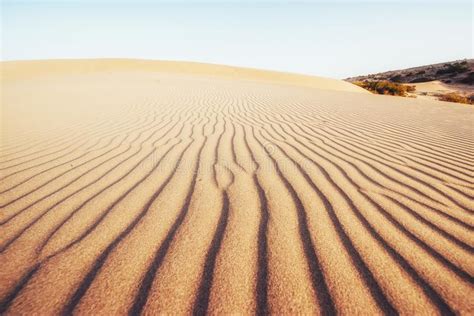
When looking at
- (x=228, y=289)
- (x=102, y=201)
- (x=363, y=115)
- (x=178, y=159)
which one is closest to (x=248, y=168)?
(x=178, y=159)

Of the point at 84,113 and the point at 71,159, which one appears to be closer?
the point at 71,159

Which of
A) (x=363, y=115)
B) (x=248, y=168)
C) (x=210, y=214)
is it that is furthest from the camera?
(x=363, y=115)

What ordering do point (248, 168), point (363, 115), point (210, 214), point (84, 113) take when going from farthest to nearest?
point (363, 115) → point (84, 113) → point (248, 168) → point (210, 214)

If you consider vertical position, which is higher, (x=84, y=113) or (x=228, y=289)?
(x=84, y=113)

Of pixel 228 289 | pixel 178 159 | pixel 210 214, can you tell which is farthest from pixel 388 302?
pixel 178 159

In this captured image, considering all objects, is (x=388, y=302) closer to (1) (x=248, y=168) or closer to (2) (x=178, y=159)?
(1) (x=248, y=168)

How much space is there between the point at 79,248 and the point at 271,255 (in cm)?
99

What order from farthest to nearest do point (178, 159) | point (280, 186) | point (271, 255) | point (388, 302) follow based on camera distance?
point (178, 159), point (280, 186), point (271, 255), point (388, 302)

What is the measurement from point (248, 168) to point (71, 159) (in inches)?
76.5

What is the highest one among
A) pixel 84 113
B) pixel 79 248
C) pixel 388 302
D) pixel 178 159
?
pixel 84 113

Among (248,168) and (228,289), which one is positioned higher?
(248,168)

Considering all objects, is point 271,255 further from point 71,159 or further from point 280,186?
point 71,159

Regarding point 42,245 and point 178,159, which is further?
point 178,159

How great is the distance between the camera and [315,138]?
387cm
